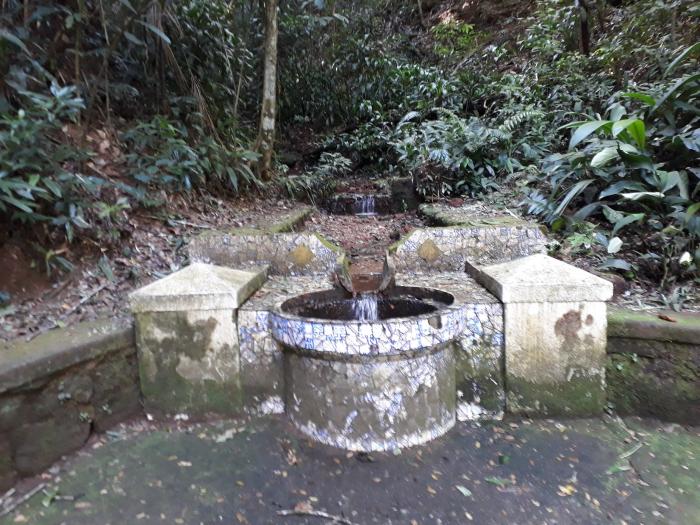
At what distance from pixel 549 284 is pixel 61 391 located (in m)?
2.32

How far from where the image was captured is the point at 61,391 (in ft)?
6.82

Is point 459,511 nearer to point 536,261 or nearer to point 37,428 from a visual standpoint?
point 536,261

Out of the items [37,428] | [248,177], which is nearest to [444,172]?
[248,177]

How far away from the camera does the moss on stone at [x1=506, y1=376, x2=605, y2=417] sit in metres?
2.35

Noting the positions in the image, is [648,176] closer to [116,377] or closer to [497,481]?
[497,481]

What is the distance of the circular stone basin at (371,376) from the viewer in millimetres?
2084

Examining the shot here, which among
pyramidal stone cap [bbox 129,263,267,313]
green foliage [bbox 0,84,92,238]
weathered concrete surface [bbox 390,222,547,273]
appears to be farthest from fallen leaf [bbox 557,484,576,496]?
green foliage [bbox 0,84,92,238]

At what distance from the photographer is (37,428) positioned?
2010 millimetres

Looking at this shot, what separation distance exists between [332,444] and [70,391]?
1217 millimetres

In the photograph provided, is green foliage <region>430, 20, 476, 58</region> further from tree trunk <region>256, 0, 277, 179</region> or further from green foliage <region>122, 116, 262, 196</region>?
green foliage <region>122, 116, 262, 196</region>

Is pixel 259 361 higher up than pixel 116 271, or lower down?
lower down

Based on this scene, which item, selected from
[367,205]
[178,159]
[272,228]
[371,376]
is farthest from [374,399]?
[367,205]

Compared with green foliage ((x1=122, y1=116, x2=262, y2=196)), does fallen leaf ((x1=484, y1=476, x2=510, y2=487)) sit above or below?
below

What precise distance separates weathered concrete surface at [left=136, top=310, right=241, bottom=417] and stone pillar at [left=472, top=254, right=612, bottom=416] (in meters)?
1.42
